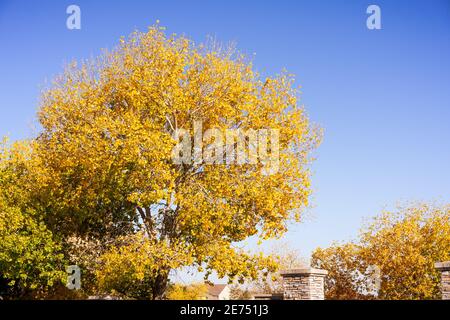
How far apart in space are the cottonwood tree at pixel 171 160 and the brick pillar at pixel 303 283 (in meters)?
4.84

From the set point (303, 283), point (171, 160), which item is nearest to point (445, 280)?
point (303, 283)

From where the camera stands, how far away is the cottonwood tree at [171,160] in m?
24.3

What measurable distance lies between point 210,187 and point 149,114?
4545mm

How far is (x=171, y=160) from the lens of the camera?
2598cm

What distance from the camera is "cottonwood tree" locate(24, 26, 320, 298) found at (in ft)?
79.9

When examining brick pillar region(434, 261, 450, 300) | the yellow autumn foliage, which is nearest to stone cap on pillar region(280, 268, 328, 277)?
brick pillar region(434, 261, 450, 300)

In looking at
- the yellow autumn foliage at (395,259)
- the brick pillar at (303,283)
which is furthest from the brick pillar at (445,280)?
the yellow autumn foliage at (395,259)

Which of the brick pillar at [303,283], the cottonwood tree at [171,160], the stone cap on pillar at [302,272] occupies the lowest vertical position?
the brick pillar at [303,283]

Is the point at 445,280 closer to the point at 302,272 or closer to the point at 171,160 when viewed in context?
the point at 302,272

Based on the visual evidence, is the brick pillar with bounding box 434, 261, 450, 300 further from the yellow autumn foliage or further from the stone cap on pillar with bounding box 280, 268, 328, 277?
the yellow autumn foliage

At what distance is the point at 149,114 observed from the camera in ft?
86.4

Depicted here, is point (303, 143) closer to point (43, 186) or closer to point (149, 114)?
point (149, 114)

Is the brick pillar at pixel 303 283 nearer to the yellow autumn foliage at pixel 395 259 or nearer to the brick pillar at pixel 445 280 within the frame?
the brick pillar at pixel 445 280

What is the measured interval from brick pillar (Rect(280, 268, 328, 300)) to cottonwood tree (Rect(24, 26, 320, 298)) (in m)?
4.84
